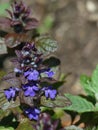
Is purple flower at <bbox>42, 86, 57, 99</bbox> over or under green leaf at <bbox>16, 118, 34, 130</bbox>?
over

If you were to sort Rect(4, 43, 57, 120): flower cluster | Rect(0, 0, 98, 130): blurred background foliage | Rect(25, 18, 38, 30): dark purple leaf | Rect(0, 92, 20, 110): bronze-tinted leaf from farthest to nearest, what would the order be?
Rect(0, 0, 98, 130): blurred background foliage, Rect(25, 18, 38, 30): dark purple leaf, Rect(0, 92, 20, 110): bronze-tinted leaf, Rect(4, 43, 57, 120): flower cluster

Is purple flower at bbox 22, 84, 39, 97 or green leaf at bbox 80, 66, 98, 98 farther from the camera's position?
green leaf at bbox 80, 66, 98, 98

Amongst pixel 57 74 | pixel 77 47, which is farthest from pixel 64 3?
pixel 57 74

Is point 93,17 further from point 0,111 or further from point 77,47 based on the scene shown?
point 0,111

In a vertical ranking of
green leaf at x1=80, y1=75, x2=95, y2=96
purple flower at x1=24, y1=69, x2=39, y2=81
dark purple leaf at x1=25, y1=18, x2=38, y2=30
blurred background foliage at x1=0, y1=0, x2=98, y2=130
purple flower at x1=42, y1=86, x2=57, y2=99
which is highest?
dark purple leaf at x1=25, y1=18, x2=38, y2=30

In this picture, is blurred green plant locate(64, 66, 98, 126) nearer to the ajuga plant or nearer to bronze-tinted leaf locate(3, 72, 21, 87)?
the ajuga plant

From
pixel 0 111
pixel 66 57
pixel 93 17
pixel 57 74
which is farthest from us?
pixel 93 17

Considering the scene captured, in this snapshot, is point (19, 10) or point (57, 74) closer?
point (19, 10)

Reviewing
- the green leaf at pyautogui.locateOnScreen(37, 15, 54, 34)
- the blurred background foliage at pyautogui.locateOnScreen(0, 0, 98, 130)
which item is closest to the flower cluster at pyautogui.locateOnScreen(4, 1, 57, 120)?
the blurred background foliage at pyautogui.locateOnScreen(0, 0, 98, 130)
